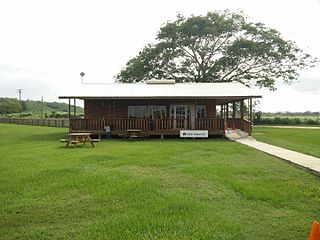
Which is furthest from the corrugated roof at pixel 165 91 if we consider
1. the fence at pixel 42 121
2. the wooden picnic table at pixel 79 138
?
the fence at pixel 42 121

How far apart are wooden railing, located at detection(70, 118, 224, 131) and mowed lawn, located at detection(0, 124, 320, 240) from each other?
1092 centimetres

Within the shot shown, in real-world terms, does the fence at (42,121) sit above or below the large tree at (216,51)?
below

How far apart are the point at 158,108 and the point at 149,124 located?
2.55 m

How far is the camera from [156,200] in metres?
5.96

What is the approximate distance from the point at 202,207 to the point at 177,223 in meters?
0.95

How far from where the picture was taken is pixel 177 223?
479cm

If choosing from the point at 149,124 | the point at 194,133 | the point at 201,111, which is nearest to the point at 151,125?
the point at 149,124

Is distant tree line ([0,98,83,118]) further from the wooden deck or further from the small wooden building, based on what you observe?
the wooden deck

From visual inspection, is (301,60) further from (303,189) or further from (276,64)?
(303,189)

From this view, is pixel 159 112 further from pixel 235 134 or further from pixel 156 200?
pixel 156 200

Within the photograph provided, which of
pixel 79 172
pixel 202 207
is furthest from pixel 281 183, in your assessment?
pixel 79 172

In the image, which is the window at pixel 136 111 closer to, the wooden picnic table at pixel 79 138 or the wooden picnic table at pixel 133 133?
the wooden picnic table at pixel 133 133

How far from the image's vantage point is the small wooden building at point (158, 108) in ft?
68.9

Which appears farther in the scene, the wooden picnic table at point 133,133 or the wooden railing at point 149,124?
the wooden railing at point 149,124
